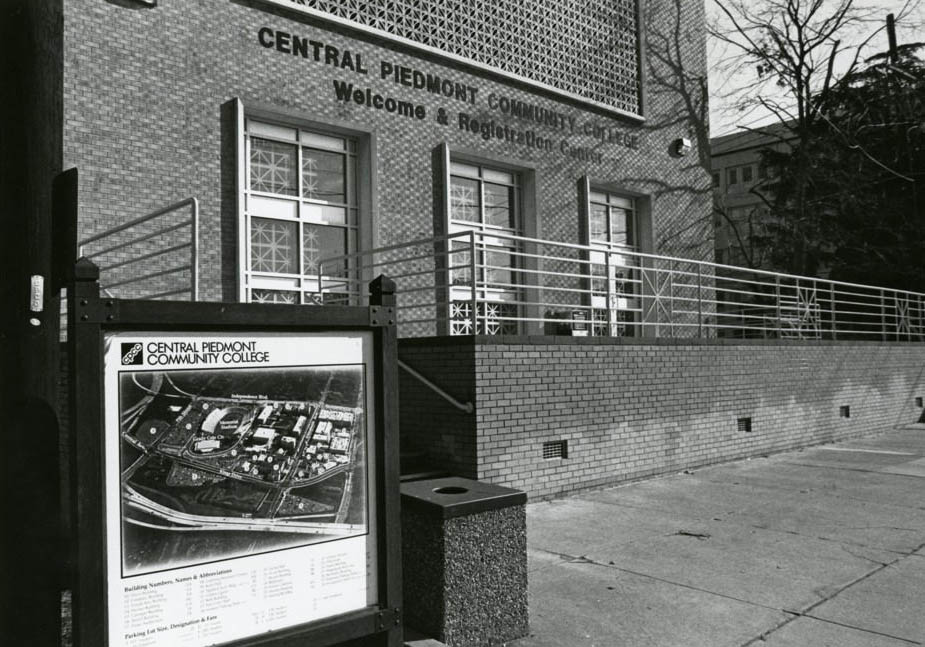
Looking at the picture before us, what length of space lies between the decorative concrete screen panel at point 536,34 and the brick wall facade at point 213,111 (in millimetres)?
372

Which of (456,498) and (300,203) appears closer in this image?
(456,498)

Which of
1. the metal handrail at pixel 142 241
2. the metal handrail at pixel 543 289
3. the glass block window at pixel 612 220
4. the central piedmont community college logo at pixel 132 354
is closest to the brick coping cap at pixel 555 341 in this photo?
the metal handrail at pixel 543 289

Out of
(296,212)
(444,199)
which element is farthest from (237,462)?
(444,199)

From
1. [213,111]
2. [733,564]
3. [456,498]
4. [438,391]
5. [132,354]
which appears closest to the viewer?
[132,354]

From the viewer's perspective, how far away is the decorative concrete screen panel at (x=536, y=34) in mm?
12102

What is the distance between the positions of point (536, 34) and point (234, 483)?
42.6ft

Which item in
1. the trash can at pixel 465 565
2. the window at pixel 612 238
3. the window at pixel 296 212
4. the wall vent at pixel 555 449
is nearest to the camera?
the trash can at pixel 465 565

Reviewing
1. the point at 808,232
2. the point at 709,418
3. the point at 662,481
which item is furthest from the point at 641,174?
the point at 808,232

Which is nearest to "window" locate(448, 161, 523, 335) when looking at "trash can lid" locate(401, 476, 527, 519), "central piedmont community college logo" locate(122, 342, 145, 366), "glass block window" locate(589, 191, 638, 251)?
"glass block window" locate(589, 191, 638, 251)

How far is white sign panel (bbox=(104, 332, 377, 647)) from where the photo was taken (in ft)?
8.91

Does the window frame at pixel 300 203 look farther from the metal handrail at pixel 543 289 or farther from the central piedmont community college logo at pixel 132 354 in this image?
the central piedmont community college logo at pixel 132 354

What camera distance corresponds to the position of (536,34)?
46.7 feet

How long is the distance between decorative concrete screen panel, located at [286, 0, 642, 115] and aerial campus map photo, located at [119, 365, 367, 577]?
30.4 ft

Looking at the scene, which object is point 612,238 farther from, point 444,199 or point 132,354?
point 132,354
